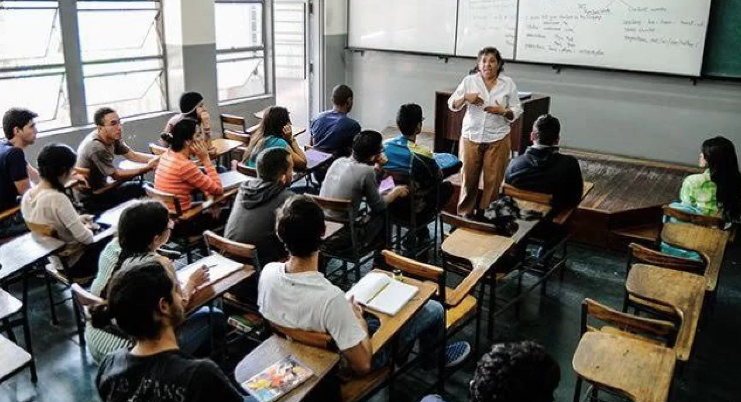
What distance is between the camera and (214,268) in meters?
2.88

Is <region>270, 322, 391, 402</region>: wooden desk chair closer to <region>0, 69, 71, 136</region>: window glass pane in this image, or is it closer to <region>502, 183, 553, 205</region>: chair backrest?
<region>502, 183, 553, 205</region>: chair backrest

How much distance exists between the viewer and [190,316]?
282 centimetres

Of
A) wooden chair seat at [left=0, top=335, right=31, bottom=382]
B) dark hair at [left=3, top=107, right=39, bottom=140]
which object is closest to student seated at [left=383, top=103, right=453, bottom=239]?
dark hair at [left=3, top=107, right=39, bottom=140]

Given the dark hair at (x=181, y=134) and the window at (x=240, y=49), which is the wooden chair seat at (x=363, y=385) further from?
the window at (x=240, y=49)

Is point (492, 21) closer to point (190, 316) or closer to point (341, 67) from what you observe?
point (341, 67)

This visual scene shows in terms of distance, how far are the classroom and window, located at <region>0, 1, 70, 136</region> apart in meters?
0.02

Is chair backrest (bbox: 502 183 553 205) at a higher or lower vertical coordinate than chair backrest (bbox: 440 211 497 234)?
higher

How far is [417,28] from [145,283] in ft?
20.8

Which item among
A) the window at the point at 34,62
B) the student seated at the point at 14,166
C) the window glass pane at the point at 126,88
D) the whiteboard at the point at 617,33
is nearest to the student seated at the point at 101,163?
the student seated at the point at 14,166

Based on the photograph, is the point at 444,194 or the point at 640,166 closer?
the point at 444,194

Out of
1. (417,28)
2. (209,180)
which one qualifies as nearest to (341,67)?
(417,28)

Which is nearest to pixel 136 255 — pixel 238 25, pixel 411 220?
pixel 411 220

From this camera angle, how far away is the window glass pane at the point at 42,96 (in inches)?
214

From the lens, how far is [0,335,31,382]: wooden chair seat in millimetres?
2322
